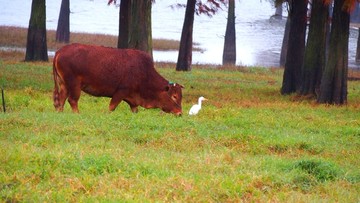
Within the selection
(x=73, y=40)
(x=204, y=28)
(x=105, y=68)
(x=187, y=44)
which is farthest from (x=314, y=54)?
(x=204, y=28)

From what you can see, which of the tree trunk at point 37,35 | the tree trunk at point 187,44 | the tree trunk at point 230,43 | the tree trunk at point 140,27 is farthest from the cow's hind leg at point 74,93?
the tree trunk at point 230,43

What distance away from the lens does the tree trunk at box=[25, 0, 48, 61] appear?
3184 centimetres

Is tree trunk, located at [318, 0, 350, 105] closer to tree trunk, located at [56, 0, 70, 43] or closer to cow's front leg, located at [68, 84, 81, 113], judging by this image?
cow's front leg, located at [68, 84, 81, 113]

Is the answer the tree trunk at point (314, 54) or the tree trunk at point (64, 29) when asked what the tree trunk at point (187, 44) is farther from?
the tree trunk at point (64, 29)

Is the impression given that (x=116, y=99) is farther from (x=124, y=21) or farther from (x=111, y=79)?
(x=124, y=21)

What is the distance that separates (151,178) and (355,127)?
22.7 feet

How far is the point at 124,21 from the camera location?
27516mm

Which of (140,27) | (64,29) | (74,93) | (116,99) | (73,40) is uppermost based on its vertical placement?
(140,27)

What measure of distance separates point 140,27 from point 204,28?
202 feet

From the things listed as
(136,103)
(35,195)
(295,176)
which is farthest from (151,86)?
(35,195)

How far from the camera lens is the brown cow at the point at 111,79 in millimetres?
16469

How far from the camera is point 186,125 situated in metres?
14.3

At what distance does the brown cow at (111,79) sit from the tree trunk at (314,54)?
7400 mm

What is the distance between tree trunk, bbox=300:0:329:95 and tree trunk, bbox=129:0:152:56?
4.46 metres
